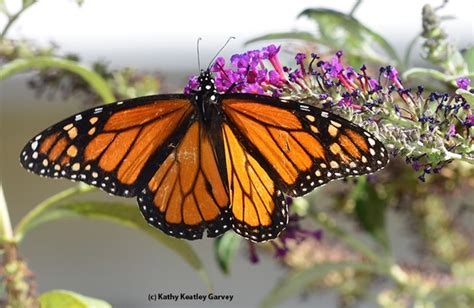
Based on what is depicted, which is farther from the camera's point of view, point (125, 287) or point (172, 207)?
point (125, 287)

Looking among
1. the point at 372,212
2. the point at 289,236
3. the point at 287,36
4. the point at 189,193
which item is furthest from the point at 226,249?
the point at 287,36

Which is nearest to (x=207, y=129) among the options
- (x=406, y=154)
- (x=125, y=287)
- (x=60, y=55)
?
(x=406, y=154)

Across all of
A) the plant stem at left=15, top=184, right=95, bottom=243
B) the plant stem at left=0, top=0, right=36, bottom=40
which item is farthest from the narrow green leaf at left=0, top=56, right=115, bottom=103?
the plant stem at left=15, top=184, right=95, bottom=243

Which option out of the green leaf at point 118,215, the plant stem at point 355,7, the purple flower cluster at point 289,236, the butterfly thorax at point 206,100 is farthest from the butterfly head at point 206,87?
the plant stem at point 355,7

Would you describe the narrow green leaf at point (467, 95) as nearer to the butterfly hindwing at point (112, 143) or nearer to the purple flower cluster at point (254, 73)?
the purple flower cluster at point (254, 73)

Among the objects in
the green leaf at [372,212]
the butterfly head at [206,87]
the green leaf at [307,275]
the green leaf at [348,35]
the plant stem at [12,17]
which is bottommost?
the green leaf at [307,275]

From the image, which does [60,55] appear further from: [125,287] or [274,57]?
[125,287]
